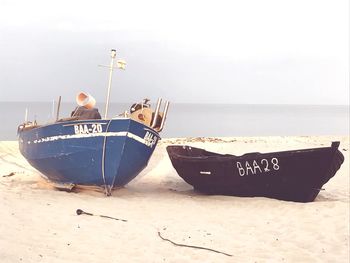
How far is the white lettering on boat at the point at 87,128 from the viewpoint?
8727 mm

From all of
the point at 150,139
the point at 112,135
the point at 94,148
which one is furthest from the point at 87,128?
the point at 150,139

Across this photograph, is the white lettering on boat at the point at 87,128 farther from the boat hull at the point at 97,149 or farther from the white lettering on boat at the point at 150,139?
the white lettering on boat at the point at 150,139

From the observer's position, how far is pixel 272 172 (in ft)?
30.1

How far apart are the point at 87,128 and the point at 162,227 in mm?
2991

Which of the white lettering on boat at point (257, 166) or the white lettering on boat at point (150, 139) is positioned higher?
the white lettering on boat at point (150, 139)

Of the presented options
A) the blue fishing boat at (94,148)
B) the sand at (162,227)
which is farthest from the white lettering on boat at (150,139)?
the sand at (162,227)

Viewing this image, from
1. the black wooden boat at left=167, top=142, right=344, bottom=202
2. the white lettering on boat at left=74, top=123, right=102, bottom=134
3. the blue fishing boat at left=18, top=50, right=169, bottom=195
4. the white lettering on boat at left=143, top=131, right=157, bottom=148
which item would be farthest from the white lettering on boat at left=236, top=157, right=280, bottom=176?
the white lettering on boat at left=74, top=123, right=102, bottom=134

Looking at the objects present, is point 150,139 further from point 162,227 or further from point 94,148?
point 162,227

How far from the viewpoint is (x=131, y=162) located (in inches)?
359

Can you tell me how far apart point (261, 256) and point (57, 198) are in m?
4.30

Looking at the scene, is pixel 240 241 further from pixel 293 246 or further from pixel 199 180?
pixel 199 180

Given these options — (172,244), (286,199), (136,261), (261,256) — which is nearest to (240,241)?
(261,256)

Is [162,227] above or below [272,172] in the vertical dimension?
below

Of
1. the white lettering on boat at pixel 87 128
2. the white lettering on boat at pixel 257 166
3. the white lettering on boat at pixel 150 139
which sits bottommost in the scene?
the white lettering on boat at pixel 257 166
